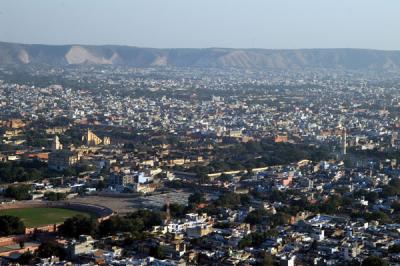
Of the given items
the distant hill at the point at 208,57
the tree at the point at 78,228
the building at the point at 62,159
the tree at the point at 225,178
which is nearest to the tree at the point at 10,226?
the tree at the point at 78,228

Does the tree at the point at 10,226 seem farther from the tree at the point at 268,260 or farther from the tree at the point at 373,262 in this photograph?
the tree at the point at 373,262

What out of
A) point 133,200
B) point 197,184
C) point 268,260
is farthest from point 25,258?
point 197,184

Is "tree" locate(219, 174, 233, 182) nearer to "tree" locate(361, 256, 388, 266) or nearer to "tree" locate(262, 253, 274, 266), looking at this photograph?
"tree" locate(262, 253, 274, 266)

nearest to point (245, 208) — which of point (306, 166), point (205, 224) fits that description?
point (205, 224)

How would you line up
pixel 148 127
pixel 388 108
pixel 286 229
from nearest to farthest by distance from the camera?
pixel 286 229, pixel 148 127, pixel 388 108

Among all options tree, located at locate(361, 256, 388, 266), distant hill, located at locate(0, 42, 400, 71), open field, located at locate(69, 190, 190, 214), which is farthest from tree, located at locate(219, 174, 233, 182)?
distant hill, located at locate(0, 42, 400, 71)

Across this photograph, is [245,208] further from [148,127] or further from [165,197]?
[148,127]
